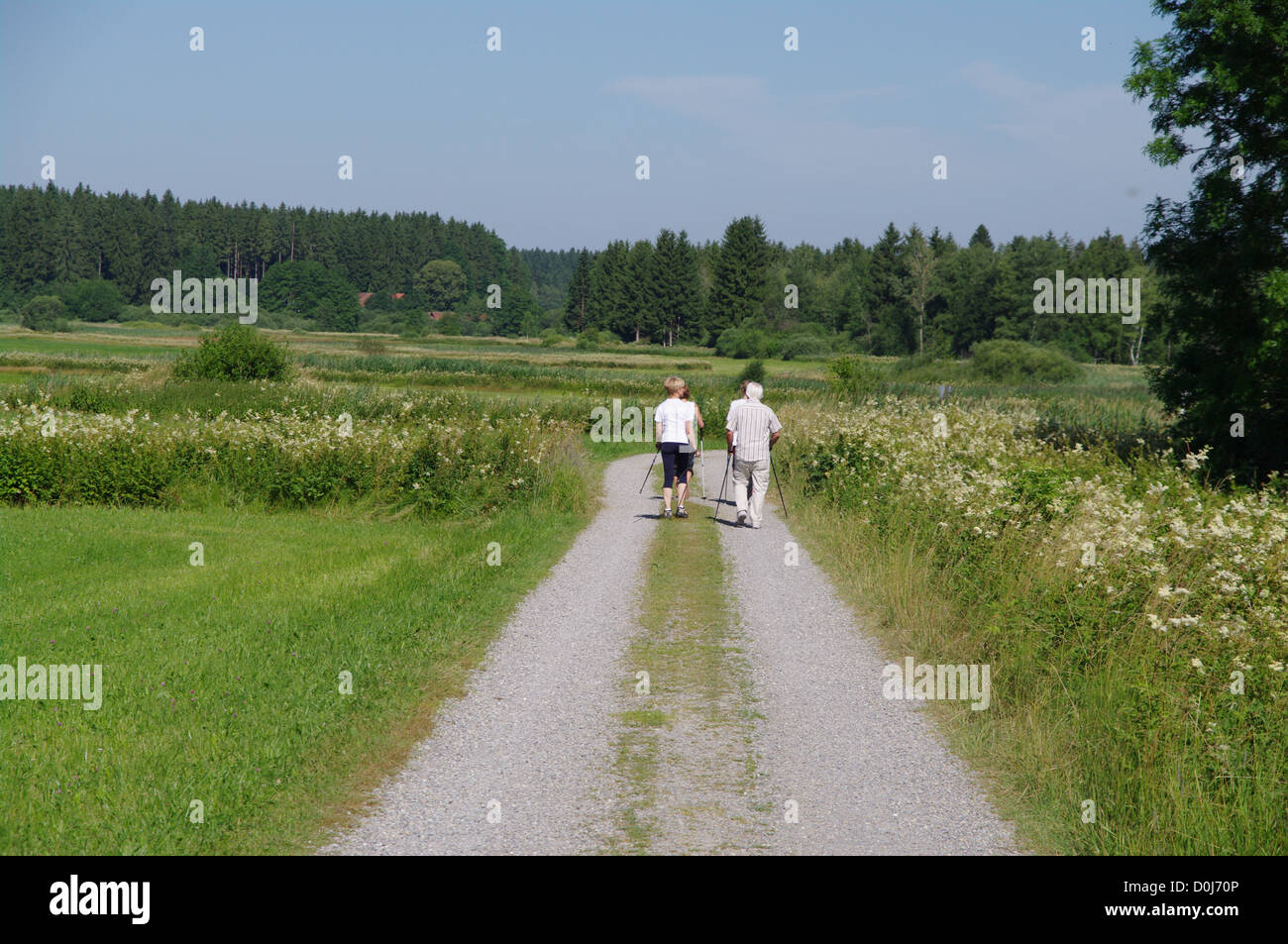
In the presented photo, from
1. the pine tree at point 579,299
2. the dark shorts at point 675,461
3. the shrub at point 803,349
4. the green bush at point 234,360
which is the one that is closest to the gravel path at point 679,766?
the dark shorts at point 675,461

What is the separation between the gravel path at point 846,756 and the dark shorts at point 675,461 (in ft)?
18.6

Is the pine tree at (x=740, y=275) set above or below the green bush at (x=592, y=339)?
above

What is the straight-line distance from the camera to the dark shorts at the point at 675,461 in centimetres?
1630

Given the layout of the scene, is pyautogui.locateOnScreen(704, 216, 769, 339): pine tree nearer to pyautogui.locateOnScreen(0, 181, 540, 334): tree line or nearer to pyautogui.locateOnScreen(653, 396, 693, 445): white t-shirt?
pyautogui.locateOnScreen(0, 181, 540, 334): tree line

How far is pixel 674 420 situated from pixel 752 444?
131 cm

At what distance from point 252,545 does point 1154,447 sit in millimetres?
20033

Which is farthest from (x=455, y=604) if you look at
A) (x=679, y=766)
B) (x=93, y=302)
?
(x=93, y=302)

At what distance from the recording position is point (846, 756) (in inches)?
260

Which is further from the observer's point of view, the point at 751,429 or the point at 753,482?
the point at 753,482

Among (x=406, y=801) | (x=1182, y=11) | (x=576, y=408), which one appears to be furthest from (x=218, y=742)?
(x=576, y=408)

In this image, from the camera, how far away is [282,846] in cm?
515

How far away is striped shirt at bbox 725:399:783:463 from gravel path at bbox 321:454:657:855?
16.6 feet

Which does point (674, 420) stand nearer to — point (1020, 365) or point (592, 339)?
point (1020, 365)

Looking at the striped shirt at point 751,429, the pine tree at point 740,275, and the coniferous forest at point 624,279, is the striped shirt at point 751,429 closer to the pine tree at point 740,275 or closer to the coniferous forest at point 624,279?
the coniferous forest at point 624,279
